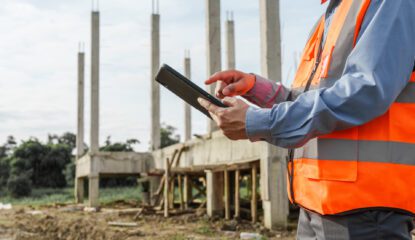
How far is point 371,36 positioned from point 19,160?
38105mm

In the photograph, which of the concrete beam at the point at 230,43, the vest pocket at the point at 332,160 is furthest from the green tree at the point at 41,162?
the vest pocket at the point at 332,160

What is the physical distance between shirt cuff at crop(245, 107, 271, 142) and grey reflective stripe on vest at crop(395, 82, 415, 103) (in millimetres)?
424

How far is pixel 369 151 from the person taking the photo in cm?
176

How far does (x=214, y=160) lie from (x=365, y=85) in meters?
11.5

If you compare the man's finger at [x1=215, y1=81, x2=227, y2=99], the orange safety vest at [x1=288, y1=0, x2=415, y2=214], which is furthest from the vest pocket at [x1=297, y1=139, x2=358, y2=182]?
the man's finger at [x1=215, y1=81, x2=227, y2=99]

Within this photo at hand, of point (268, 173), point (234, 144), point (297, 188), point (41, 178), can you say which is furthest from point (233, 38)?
point (41, 178)

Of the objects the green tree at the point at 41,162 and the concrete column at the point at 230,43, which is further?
the green tree at the point at 41,162

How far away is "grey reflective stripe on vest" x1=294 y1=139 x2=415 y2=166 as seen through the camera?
68.8 inches

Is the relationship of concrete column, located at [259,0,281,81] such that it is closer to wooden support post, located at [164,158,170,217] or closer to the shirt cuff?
wooden support post, located at [164,158,170,217]

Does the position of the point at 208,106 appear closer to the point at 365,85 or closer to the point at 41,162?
the point at 365,85

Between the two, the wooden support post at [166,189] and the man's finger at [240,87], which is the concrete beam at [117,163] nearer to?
the wooden support post at [166,189]

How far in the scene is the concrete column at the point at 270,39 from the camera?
9883mm

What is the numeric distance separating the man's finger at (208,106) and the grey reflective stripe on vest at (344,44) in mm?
415

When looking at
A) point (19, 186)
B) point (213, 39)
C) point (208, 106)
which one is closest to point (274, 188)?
point (213, 39)
